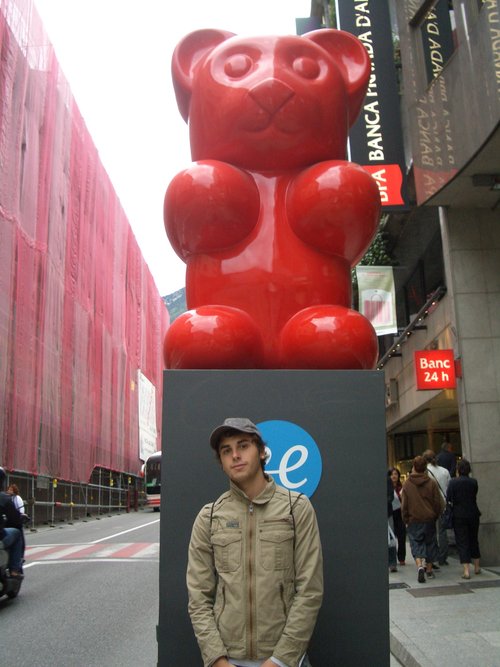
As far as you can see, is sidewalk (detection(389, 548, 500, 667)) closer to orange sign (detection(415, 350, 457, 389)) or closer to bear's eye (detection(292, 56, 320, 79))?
orange sign (detection(415, 350, 457, 389))

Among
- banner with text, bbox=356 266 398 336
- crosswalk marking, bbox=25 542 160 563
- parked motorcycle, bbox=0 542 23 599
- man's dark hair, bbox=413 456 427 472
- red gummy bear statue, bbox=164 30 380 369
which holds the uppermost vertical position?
banner with text, bbox=356 266 398 336

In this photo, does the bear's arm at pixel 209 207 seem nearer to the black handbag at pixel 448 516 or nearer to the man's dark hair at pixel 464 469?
the man's dark hair at pixel 464 469

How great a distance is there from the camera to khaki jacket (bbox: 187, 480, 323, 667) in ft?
7.21

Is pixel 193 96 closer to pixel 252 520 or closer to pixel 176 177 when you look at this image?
pixel 176 177

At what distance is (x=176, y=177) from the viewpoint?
3.53m

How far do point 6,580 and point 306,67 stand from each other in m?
6.13

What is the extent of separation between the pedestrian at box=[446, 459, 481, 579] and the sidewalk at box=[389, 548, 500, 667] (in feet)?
0.99

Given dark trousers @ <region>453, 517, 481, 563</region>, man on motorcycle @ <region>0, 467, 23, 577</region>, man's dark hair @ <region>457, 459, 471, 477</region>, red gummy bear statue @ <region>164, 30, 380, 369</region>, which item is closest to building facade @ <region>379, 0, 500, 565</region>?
dark trousers @ <region>453, 517, 481, 563</region>

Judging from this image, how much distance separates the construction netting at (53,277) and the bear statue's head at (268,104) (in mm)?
14636

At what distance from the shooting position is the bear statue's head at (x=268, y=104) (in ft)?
11.7

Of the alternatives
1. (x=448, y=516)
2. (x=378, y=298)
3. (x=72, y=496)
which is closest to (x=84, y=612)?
(x=448, y=516)

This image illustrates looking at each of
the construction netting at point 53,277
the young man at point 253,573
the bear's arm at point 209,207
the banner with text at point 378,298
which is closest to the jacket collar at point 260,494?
the young man at point 253,573

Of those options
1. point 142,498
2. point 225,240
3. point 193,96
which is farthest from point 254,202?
point 142,498

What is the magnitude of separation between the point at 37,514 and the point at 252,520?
830 inches
